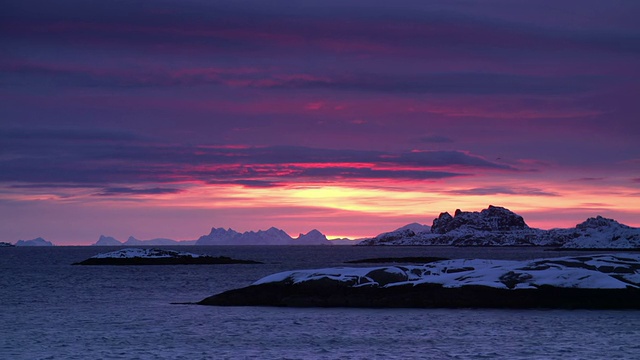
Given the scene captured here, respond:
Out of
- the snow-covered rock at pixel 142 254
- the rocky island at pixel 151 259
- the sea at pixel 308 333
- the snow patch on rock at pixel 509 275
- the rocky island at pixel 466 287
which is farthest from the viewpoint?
the snow-covered rock at pixel 142 254

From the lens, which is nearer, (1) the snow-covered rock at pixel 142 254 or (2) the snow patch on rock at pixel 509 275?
(2) the snow patch on rock at pixel 509 275

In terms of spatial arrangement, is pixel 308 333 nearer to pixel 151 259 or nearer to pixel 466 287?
pixel 466 287

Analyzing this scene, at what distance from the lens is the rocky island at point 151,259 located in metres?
166

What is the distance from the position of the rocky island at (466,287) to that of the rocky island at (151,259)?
10987cm

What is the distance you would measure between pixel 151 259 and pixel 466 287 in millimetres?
128919

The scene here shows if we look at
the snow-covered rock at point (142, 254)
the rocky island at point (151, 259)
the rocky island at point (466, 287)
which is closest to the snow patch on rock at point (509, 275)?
the rocky island at point (466, 287)

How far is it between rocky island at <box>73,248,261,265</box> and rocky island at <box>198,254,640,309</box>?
360ft

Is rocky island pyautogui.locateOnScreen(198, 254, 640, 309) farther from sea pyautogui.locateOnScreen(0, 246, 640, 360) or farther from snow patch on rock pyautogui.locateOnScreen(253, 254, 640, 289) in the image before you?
sea pyautogui.locateOnScreen(0, 246, 640, 360)

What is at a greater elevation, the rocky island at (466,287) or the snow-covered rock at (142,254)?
the snow-covered rock at (142,254)

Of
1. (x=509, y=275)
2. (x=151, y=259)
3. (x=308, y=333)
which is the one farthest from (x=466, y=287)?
(x=151, y=259)

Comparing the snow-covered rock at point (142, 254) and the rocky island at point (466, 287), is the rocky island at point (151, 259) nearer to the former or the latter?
the snow-covered rock at point (142, 254)

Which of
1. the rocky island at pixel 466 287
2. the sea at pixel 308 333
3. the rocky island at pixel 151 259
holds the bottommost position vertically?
the sea at pixel 308 333

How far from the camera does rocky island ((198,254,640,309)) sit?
49625 mm

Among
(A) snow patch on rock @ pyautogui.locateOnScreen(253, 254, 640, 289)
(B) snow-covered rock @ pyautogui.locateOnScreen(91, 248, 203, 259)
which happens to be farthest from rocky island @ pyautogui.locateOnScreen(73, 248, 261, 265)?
(A) snow patch on rock @ pyautogui.locateOnScreen(253, 254, 640, 289)
